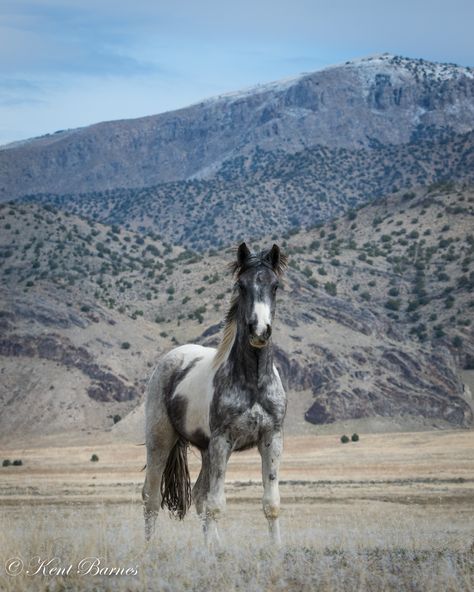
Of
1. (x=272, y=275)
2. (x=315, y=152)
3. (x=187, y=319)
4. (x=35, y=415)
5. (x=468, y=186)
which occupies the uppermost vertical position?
(x=315, y=152)

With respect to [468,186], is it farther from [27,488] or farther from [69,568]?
[69,568]

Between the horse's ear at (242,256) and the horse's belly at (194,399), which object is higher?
the horse's ear at (242,256)

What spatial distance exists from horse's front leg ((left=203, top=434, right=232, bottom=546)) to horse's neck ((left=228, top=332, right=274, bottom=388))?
2.22 ft

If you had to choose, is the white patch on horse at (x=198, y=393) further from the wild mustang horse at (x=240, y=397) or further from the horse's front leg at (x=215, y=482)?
the horse's front leg at (x=215, y=482)

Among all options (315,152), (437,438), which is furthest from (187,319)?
(315,152)

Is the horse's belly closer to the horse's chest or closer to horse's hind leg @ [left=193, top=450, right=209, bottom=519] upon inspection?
horse's hind leg @ [left=193, top=450, right=209, bottom=519]

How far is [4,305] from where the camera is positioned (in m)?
68.2

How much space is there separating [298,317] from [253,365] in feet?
185

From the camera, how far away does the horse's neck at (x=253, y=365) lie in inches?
405

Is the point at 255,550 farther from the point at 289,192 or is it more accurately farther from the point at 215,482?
the point at 289,192

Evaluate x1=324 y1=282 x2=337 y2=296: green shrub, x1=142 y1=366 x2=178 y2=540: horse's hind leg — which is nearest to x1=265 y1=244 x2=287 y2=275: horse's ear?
x1=142 y1=366 x2=178 y2=540: horse's hind leg

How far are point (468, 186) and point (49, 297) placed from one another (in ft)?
145

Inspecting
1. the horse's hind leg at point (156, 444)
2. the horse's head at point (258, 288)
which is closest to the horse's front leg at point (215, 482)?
the horse's head at point (258, 288)

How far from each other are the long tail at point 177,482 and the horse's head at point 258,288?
2.78 m
